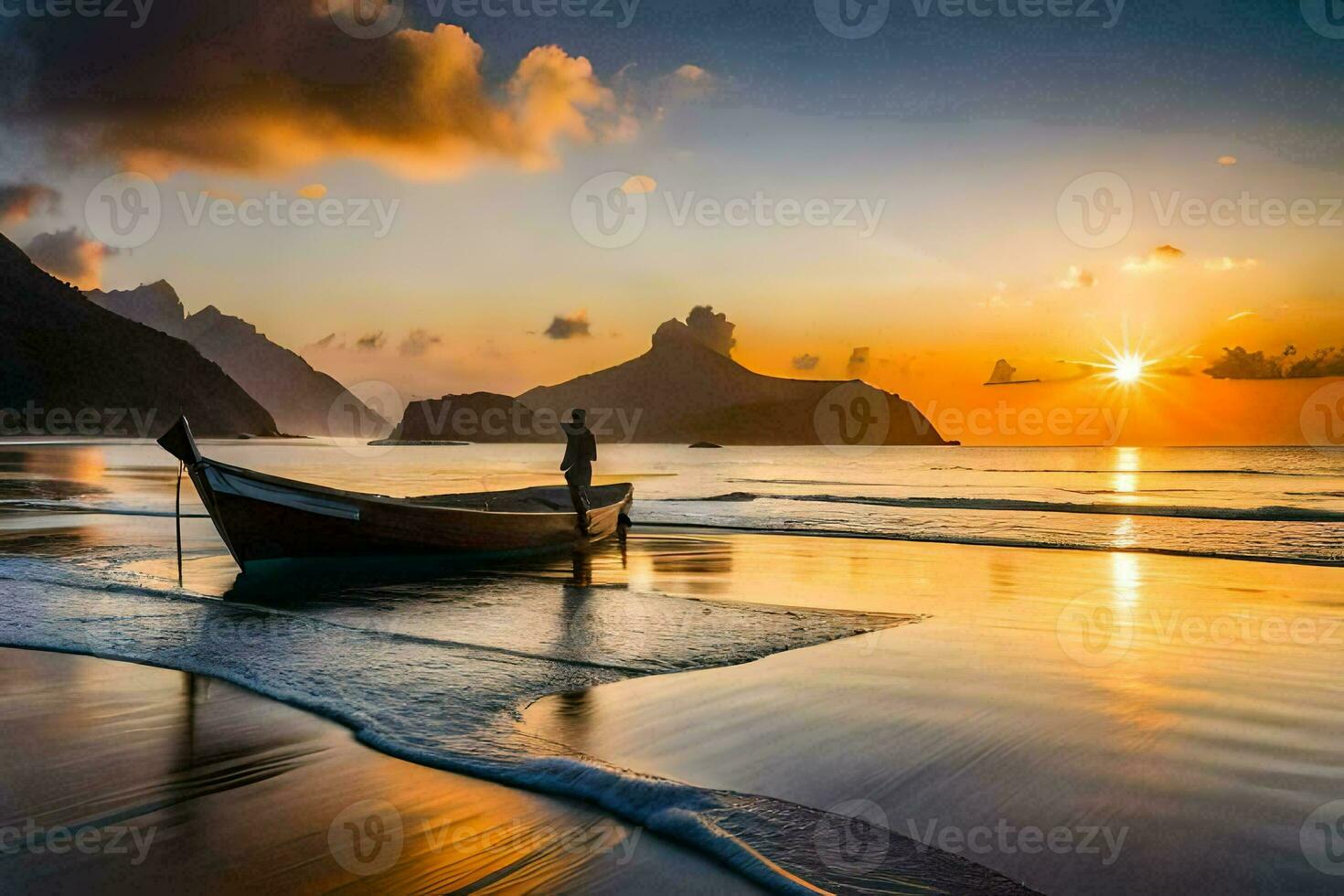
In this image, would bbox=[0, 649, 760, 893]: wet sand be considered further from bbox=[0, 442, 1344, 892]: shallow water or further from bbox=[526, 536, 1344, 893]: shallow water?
bbox=[526, 536, 1344, 893]: shallow water

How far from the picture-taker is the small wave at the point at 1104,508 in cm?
2575

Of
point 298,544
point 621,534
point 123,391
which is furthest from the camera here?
point 123,391

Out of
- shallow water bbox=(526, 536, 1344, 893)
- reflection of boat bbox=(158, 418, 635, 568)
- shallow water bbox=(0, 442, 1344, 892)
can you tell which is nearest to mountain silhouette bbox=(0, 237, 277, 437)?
reflection of boat bbox=(158, 418, 635, 568)

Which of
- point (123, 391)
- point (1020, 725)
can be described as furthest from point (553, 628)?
point (123, 391)

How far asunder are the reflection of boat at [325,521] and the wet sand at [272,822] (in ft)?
21.6

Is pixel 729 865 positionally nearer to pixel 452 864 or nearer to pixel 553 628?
pixel 452 864

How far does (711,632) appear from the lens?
795 cm

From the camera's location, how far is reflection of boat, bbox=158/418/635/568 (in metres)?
11.5

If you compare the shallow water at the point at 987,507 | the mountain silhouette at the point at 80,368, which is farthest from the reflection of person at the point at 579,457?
the mountain silhouette at the point at 80,368

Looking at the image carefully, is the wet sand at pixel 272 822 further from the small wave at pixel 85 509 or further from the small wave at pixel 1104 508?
the small wave at pixel 1104 508

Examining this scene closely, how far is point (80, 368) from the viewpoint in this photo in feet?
467

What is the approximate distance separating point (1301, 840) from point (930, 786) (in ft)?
5.09

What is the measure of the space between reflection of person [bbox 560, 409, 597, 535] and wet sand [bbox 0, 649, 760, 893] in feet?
29.8

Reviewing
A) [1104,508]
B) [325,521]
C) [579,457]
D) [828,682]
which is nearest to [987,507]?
[1104,508]
